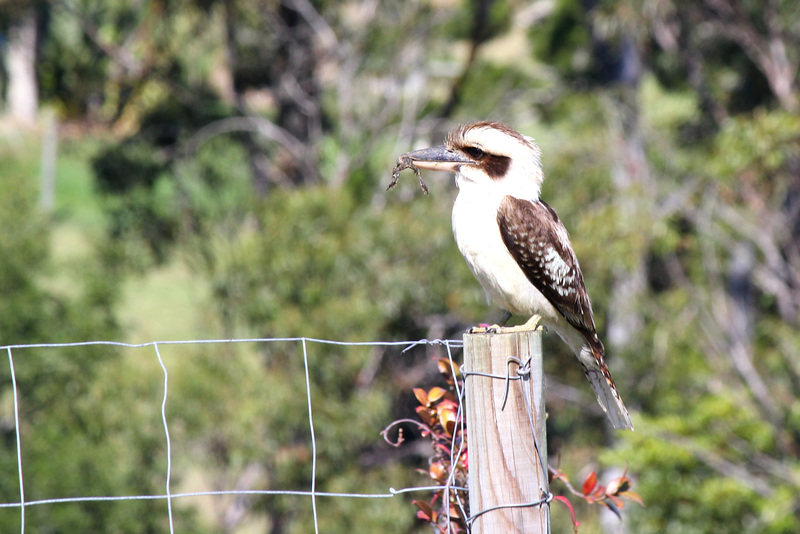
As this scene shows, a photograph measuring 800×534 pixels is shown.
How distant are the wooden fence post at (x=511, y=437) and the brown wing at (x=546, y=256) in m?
1.22

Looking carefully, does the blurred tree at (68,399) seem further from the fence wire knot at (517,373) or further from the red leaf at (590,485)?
the fence wire knot at (517,373)

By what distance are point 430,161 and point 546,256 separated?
57 centimetres

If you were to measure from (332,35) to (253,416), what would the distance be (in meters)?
5.22

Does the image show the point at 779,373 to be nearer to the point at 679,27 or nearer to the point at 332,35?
the point at 679,27

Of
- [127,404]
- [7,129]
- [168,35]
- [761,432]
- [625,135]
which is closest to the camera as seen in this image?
[761,432]

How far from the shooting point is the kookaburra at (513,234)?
135 inches

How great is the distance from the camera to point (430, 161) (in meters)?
3.35

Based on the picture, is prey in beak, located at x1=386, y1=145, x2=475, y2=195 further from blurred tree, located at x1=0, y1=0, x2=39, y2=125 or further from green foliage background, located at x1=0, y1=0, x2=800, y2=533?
blurred tree, located at x1=0, y1=0, x2=39, y2=125

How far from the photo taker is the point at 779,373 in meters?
10.5

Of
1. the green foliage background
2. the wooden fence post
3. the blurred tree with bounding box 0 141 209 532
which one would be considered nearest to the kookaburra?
the wooden fence post

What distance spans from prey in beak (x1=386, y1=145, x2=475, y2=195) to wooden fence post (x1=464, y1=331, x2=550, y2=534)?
1.04m

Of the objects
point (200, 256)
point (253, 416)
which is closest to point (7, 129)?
point (200, 256)

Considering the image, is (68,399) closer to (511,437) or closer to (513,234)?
(513,234)

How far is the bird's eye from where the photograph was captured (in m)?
3.52
